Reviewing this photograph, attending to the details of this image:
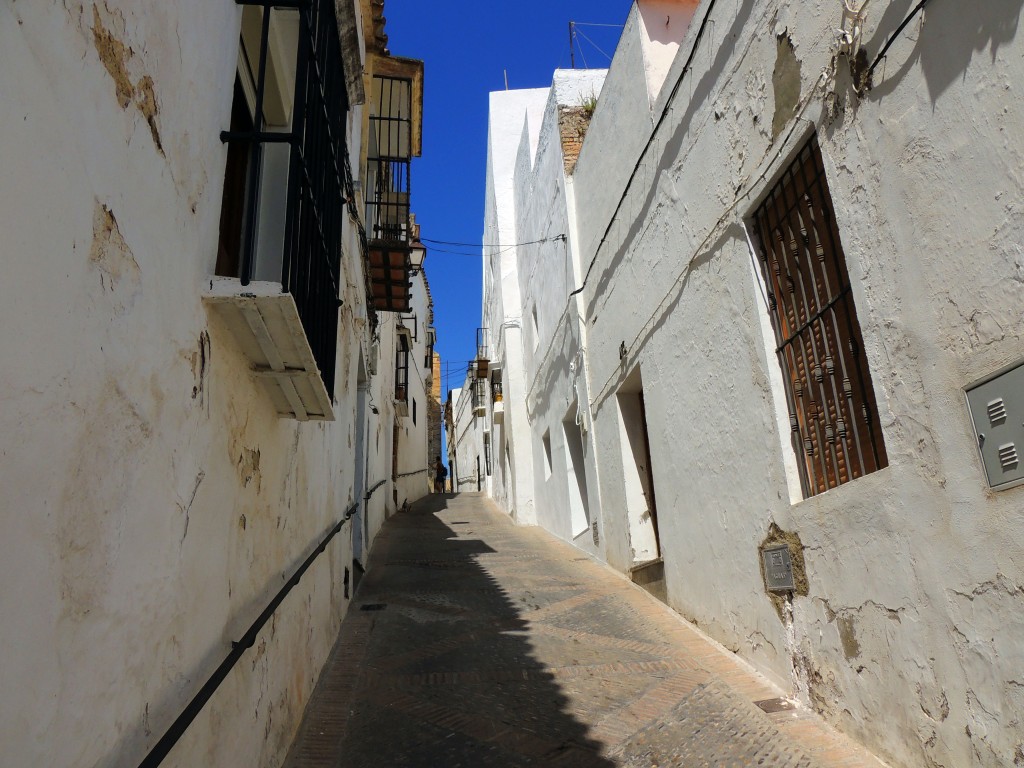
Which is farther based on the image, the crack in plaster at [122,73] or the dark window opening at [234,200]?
the dark window opening at [234,200]

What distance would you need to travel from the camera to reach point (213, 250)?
2.28m

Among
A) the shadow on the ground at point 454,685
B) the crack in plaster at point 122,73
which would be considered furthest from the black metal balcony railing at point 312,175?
the shadow on the ground at point 454,685

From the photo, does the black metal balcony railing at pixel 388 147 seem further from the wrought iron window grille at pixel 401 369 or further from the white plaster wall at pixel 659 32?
the wrought iron window grille at pixel 401 369

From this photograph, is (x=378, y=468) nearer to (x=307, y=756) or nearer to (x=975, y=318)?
(x=307, y=756)

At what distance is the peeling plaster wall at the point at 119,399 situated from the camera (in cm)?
119

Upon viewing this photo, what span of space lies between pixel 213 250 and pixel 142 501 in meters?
0.91

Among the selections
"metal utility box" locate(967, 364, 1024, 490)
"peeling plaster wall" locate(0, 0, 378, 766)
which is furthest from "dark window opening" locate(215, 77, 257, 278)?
"metal utility box" locate(967, 364, 1024, 490)

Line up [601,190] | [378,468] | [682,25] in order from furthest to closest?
[378,468]
[601,190]
[682,25]

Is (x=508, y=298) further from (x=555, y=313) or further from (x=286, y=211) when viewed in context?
(x=286, y=211)

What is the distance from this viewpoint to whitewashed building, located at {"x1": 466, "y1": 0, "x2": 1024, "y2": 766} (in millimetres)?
2328

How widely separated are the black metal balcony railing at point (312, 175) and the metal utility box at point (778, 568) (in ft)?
7.79

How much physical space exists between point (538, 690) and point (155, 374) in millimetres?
3015

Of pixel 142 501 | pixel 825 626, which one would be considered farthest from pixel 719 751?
pixel 142 501

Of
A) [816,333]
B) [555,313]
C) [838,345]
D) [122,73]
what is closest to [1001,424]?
[838,345]
